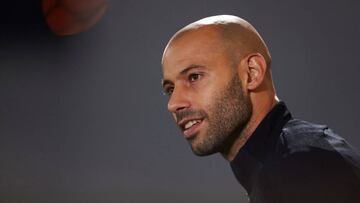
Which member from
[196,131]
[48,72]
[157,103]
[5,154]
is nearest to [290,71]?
[157,103]

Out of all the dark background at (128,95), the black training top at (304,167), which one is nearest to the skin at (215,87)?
the black training top at (304,167)

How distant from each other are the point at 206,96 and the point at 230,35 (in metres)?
0.12

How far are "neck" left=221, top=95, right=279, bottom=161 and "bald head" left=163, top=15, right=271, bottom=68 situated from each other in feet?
0.26

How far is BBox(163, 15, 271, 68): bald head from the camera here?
0.79 m

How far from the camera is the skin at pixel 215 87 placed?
Result: 764 mm

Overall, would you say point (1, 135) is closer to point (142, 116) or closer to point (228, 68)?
point (142, 116)

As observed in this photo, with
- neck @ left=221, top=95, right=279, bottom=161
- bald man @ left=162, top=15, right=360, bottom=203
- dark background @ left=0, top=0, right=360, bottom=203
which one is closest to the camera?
bald man @ left=162, top=15, right=360, bottom=203

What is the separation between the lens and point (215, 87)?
77 centimetres

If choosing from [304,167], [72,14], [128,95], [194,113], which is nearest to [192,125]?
[194,113]

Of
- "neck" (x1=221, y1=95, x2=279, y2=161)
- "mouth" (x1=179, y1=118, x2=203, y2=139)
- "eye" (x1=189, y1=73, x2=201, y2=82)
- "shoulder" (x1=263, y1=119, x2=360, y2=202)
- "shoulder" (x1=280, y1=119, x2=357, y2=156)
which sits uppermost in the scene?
"eye" (x1=189, y1=73, x2=201, y2=82)

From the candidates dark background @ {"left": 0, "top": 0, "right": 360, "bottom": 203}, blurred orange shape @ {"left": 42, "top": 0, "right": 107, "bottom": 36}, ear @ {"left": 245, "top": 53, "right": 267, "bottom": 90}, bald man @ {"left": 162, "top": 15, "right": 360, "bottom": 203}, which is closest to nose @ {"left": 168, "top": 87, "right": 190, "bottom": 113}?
bald man @ {"left": 162, "top": 15, "right": 360, "bottom": 203}

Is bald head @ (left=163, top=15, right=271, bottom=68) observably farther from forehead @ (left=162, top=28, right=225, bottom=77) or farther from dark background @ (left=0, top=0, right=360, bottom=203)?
dark background @ (left=0, top=0, right=360, bottom=203)

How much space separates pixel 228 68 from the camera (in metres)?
0.78

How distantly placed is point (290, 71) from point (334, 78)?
0.72ft
